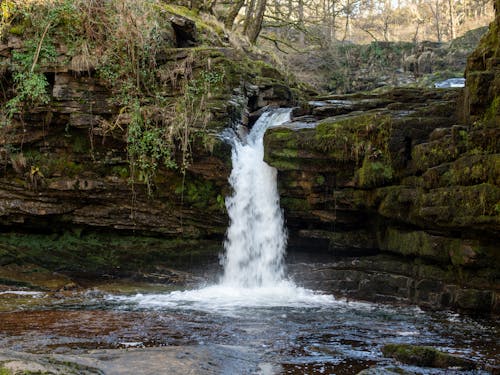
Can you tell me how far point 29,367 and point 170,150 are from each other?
7846 millimetres

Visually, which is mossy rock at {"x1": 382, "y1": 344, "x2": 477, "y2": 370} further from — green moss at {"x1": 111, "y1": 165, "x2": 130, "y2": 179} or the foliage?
green moss at {"x1": 111, "y1": 165, "x2": 130, "y2": 179}

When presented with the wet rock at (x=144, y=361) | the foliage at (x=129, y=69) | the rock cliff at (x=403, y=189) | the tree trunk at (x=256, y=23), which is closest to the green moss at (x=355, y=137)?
the rock cliff at (x=403, y=189)

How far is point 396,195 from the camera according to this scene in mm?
9703

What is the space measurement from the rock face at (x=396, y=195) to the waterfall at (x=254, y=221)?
1.34 ft

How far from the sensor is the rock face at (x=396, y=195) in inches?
335

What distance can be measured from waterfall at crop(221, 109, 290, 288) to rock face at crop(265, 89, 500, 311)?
0.41 m

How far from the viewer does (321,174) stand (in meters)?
10.9

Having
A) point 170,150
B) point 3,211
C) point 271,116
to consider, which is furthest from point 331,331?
point 3,211

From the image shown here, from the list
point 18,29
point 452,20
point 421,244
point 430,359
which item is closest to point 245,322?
point 430,359

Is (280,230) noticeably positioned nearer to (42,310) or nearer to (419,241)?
(419,241)

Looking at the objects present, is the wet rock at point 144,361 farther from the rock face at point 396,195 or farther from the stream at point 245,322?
the rock face at point 396,195

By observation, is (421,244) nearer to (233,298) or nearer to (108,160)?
(233,298)

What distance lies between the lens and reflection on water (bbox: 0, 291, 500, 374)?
234 inches

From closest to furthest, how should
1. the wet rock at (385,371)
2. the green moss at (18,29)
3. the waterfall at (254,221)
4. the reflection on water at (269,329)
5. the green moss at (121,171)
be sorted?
the wet rock at (385,371)
the reflection on water at (269,329)
the waterfall at (254,221)
the green moss at (121,171)
the green moss at (18,29)
